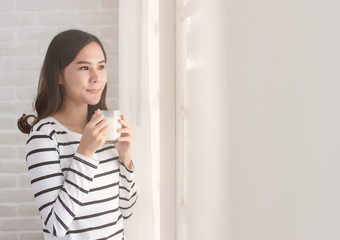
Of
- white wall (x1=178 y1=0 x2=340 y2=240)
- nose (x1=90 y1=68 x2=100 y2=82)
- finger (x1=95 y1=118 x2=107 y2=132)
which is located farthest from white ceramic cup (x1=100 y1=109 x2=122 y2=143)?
white wall (x1=178 y1=0 x2=340 y2=240)

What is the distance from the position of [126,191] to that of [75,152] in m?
0.29

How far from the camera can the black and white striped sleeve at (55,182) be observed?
1153 millimetres

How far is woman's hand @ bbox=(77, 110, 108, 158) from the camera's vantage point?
3.80ft

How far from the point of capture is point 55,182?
1180 mm

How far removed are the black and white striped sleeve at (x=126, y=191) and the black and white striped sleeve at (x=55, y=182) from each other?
22 cm

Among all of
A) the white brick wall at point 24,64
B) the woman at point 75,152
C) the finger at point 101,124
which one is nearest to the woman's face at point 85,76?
the woman at point 75,152

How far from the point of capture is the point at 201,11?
16.7 inches

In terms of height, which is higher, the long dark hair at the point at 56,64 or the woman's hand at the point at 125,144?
the long dark hair at the point at 56,64

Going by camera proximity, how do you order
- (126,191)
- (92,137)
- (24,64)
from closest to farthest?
1. (92,137)
2. (126,191)
3. (24,64)

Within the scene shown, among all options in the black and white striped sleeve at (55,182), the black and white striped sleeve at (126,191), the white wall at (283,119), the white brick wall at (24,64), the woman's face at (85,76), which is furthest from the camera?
the white brick wall at (24,64)

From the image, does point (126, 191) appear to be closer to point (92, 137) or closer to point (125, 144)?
point (125, 144)

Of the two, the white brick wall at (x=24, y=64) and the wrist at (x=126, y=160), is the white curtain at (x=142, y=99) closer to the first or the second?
the wrist at (x=126, y=160)

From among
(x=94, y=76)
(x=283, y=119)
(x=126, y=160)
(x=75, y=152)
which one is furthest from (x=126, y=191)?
(x=283, y=119)

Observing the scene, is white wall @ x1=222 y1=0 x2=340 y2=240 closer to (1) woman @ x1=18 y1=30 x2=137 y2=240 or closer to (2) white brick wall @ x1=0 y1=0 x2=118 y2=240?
(1) woman @ x1=18 y1=30 x2=137 y2=240
